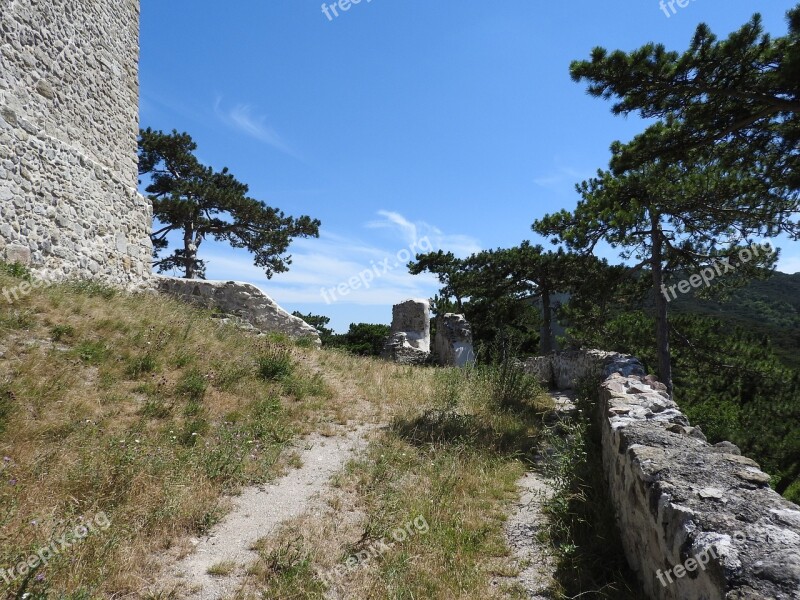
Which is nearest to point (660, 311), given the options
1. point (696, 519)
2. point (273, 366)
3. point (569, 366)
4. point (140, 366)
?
point (569, 366)

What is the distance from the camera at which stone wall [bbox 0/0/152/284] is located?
7379 mm

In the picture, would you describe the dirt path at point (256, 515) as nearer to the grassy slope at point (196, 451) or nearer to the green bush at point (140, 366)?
the grassy slope at point (196, 451)

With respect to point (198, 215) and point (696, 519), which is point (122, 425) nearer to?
point (696, 519)

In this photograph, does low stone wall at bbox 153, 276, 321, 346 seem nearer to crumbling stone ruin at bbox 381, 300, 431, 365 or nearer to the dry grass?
the dry grass

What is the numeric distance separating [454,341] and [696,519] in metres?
13.3

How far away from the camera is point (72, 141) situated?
8.97 metres

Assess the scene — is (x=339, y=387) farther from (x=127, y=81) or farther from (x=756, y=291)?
(x=756, y=291)

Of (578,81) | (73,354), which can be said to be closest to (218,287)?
(73,354)

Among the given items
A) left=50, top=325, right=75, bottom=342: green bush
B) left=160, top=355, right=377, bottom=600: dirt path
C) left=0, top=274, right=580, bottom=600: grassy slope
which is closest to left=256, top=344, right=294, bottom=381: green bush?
left=0, top=274, right=580, bottom=600: grassy slope

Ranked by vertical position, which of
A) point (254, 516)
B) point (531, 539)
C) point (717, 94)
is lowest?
point (531, 539)

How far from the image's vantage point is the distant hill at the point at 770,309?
104ft

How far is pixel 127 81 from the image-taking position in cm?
1079

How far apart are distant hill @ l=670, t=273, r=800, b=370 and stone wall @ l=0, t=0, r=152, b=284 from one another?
33.4m

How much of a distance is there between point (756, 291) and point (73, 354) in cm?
6455
